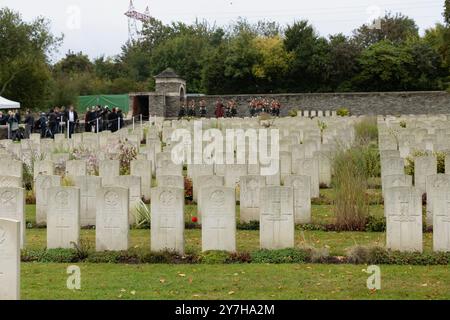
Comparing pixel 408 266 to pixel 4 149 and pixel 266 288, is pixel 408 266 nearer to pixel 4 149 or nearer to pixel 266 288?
pixel 266 288

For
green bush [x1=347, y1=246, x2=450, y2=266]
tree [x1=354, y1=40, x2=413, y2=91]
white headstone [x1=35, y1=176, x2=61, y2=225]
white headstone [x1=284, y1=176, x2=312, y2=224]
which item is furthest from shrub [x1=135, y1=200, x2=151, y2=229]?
tree [x1=354, y1=40, x2=413, y2=91]

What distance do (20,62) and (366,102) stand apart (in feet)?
74.9

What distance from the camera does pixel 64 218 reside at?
12289 mm

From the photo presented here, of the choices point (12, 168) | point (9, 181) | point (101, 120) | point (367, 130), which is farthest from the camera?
point (101, 120)

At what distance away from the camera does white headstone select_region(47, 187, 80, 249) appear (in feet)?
40.3

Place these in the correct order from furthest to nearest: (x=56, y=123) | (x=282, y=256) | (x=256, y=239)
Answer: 1. (x=56, y=123)
2. (x=256, y=239)
3. (x=282, y=256)

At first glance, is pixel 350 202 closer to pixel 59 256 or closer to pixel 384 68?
pixel 59 256

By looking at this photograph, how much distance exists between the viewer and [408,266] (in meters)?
11.2

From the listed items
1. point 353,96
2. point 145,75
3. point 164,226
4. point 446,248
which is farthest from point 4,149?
point 145,75

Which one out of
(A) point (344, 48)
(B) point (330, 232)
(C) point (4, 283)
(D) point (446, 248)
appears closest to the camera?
(C) point (4, 283)

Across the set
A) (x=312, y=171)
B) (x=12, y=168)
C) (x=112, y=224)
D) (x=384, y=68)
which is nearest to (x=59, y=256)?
(x=112, y=224)

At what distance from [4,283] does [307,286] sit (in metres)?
3.57

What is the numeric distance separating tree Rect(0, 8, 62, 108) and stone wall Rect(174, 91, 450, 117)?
11236 mm

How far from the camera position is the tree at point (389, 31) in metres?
79.9
